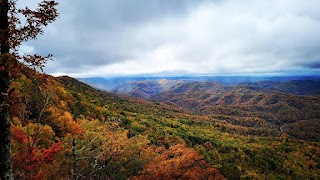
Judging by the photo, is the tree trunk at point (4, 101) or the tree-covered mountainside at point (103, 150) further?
the tree-covered mountainside at point (103, 150)

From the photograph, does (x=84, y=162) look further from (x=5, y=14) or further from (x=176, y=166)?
(x=5, y=14)

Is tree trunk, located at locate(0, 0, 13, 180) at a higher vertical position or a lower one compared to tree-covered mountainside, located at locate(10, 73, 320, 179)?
higher

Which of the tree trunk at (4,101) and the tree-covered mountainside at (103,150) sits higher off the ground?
the tree trunk at (4,101)

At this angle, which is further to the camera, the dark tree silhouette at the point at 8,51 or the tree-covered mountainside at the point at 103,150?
the tree-covered mountainside at the point at 103,150

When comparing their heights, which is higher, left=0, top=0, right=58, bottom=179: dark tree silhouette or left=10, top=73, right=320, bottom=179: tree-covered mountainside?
left=0, top=0, right=58, bottom=179: dark tree silhouette

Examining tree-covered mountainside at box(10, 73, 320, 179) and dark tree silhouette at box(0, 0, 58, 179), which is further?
tree-covered mountainside at box(10, 73, 320, 179)
